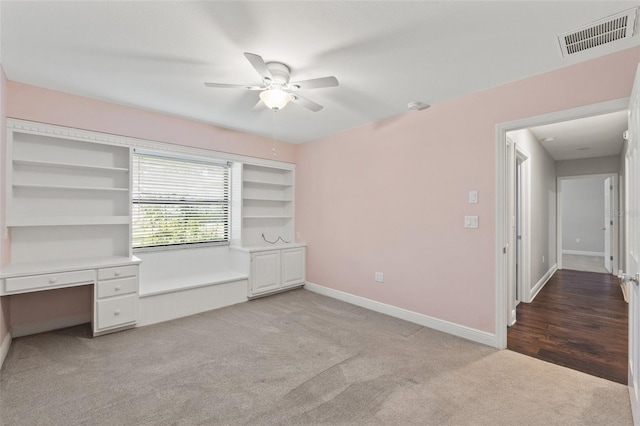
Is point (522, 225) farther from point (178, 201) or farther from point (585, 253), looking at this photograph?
point (585, 253)

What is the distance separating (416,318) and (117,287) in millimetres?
3329

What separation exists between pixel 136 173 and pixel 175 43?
2221 mm

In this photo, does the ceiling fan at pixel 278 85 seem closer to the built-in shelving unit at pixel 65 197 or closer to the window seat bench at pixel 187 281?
the built-in shelving unit at pixel 65 197

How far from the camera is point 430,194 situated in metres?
3.26

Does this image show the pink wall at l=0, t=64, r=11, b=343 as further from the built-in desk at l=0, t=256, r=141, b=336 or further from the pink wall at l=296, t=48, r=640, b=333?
the pink wall at l=296, t=48, r=640, b=333

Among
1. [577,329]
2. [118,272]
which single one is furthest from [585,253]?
[118,272]

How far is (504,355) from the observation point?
2604 mm

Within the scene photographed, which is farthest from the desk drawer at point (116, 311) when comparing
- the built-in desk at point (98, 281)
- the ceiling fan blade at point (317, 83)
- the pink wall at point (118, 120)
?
the ceiling fan blade at point (317, 83)

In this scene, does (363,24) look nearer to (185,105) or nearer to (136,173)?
(185,105)

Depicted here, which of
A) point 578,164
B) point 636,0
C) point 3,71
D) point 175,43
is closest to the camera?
point 636,0

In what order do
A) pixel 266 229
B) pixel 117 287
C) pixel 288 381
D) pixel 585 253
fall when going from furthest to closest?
pixel 585 253, pixel 266 229, pixel 117 287, pixel 288 381

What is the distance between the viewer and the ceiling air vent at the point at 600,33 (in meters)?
1.78

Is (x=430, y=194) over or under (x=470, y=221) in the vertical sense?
over

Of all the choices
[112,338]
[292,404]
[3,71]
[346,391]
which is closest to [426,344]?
[346,391]
